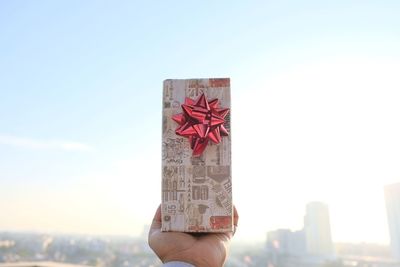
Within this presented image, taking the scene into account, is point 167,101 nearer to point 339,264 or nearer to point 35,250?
point 35,250

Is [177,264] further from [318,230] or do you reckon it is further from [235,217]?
[318,230]

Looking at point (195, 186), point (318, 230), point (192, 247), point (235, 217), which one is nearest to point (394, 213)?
point (318, 230)

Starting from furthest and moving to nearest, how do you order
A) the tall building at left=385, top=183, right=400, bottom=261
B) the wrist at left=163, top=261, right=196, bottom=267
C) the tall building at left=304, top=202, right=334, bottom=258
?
the tall building at left=304, top=202, right=334, bottom=258 → the tall building at left=385, top=183, right=400, bottom=261 → the wrist at left=163, top=261, right=196, bottom=267

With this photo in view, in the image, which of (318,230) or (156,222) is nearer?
(156,222)

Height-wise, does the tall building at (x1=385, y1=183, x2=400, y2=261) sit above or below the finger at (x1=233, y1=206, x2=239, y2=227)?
below

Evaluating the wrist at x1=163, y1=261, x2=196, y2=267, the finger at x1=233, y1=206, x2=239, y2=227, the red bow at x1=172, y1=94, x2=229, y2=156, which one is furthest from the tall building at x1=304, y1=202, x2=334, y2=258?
the wrist at x1=163, y1=261, x2=196, y2=267

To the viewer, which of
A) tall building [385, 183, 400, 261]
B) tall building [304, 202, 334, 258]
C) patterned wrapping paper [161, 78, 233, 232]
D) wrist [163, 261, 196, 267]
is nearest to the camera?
wrist [163, 261, 196, 267]

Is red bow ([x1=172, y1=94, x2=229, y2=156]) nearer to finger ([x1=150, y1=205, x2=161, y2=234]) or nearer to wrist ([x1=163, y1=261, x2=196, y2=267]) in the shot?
finger ([x1=150, y1=205, x2=161, y2=234])

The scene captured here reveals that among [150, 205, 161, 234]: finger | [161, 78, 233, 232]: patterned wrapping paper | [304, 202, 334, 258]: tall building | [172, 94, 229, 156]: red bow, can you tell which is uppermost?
[172, 94, 229, 156]: red bow
